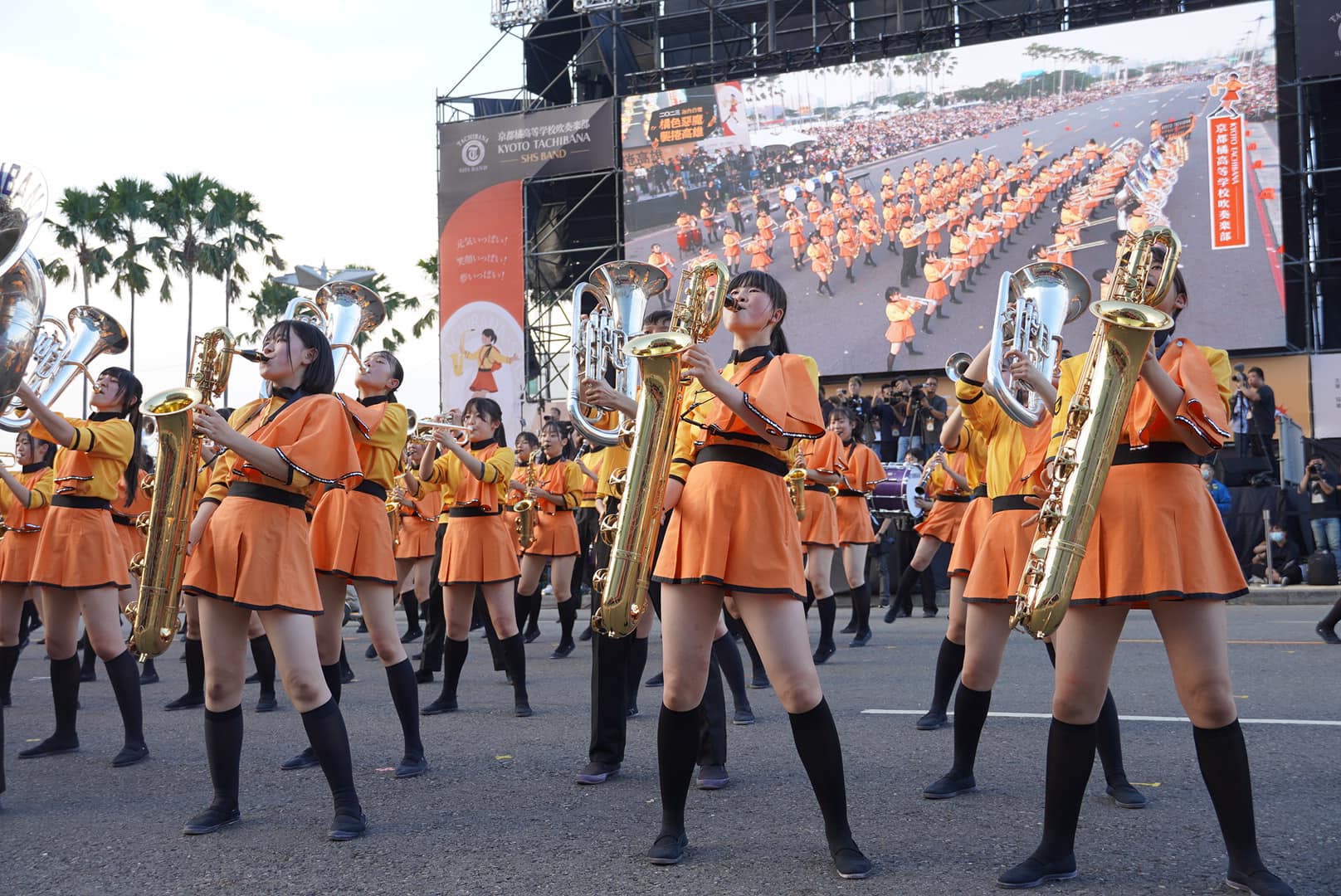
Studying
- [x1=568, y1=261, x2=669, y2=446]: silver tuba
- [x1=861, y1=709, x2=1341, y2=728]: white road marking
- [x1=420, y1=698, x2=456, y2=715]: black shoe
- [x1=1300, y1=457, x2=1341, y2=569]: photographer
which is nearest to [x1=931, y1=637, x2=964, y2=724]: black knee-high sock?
[x1=861, y1=709, x2=1341, y2=728]: white road marking

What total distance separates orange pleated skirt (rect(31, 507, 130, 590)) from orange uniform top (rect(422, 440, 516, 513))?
80.9 inches

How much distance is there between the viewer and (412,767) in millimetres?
5855

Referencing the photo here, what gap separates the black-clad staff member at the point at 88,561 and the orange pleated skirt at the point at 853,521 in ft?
21.2

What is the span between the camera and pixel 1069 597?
3.70 meters

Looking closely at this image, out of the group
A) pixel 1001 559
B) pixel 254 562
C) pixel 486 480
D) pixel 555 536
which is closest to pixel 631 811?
pixel 254 562

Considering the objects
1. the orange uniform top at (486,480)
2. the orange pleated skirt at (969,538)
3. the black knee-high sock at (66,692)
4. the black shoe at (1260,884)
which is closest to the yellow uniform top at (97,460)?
the black knee-high sock at (66,692)

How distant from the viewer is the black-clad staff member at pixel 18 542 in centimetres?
727

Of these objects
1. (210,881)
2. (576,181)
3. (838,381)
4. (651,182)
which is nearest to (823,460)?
(210,881)

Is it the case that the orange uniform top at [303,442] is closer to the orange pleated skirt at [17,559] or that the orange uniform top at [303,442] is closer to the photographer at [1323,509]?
the orange pleated skirt at [17,559]

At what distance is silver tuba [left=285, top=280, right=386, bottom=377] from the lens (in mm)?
7684

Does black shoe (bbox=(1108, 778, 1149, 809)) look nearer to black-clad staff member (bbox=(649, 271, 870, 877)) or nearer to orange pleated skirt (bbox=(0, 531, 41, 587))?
black-clad staff member (bbox=(649, 271, 870, 877))

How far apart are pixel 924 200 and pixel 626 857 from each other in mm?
22181

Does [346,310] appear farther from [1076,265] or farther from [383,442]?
[1076,265]

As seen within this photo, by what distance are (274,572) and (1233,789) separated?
338 cm
